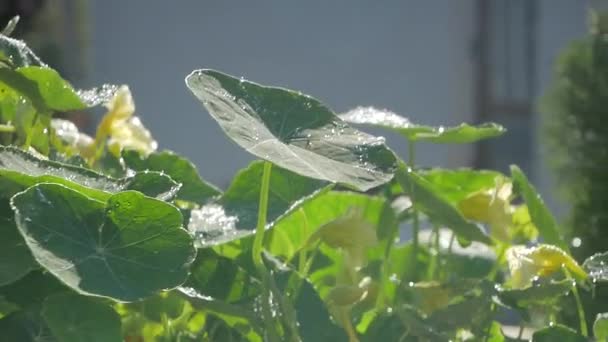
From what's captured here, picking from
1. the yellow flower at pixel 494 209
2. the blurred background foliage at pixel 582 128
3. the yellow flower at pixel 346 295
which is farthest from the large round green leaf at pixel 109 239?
the blurred background foliage at pixel 582 128

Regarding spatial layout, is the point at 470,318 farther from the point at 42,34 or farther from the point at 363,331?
the point at 42,34

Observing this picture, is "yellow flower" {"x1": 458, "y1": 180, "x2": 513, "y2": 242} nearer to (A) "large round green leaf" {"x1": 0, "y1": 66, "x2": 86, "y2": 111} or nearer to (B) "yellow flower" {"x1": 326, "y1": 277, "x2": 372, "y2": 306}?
(B) "yellow flower" {"x1": 326, "y1": 277, "x2": 372, "y2": 306}

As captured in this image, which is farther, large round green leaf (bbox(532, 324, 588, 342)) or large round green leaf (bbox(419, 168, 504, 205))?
large round green leaf (bbox(419, 168, 504, 205))

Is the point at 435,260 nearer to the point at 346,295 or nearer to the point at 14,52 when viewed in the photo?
the point at 346,295

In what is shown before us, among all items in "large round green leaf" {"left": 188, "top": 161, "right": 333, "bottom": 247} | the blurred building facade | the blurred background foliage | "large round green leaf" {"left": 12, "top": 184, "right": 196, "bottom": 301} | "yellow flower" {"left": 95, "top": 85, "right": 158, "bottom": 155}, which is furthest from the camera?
the blurred building facade

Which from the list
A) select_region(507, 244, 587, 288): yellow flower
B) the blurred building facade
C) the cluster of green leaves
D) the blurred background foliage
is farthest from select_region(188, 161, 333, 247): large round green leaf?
the blurred building facade

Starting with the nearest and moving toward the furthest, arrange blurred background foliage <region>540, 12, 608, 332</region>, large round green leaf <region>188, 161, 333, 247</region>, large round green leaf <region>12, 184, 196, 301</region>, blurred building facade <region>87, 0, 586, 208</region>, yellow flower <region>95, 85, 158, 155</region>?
large round green leaf <region>12, 184, 196, 301</region>, large round green leaf <region>188, 161, 333, 247</region>, yellow flower <region>95, 85, 158, 155</region>, blurred background foliage <region>540, 12, 608, 332</region>, blurred building facade <region>87, 0, 586, 208</region>

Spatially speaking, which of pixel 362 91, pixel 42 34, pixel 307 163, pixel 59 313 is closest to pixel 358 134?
pixel 307 163
